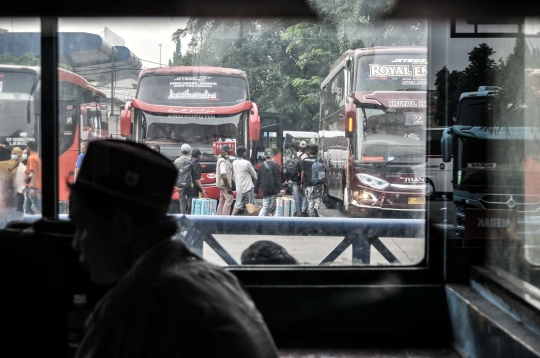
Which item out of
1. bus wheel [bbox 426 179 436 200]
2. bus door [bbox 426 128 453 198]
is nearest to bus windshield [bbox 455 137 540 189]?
bus door [bbox 426 128 453 198]

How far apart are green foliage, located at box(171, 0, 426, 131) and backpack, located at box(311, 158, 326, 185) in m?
0.37

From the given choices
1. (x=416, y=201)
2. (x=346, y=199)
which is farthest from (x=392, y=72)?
(x=416, y=201)

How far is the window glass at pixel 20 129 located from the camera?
3.19m

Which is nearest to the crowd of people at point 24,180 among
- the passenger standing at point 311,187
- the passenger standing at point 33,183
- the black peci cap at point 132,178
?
the passenger standing at point 33,183

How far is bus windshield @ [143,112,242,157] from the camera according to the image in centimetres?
381

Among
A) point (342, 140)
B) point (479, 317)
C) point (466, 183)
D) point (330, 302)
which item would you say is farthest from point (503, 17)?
point (342, 140)

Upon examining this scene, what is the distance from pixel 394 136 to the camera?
4801 millimetres

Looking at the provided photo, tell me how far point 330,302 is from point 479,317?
825 mm

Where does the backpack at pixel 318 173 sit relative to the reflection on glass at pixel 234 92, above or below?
below

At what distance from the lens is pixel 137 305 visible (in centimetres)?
128

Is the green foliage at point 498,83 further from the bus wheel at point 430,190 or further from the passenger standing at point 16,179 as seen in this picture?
the passenger standing at point 16,179

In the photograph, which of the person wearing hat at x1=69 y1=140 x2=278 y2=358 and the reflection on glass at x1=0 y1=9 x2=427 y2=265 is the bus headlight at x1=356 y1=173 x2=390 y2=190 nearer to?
the reflection on glass at x1=0 y1=9 x2=427 y2=265

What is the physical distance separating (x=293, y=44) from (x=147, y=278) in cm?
250

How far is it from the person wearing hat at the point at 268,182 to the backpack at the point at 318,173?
0.28 metres
